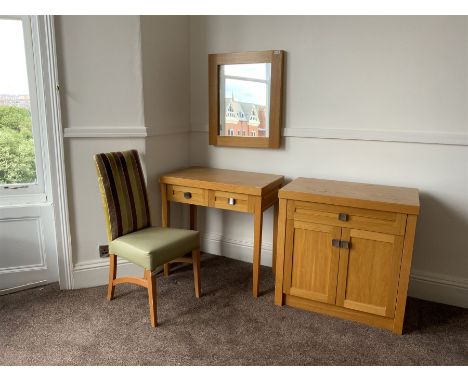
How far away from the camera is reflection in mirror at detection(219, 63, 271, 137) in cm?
277

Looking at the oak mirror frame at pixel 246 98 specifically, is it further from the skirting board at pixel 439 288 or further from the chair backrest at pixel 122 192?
the skirting board at pixel 439 288

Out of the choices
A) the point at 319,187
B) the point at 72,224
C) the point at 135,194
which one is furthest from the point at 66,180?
the point at 319,187

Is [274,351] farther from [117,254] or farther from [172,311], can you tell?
[117,254]

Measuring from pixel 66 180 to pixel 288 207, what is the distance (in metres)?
1.40

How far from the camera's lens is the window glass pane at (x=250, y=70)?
2734 mm

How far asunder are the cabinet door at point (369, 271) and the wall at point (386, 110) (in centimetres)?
55

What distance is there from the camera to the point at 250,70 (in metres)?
2.78

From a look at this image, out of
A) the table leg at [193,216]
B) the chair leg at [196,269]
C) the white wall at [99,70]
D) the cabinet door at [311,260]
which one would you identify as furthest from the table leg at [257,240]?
the white wall at [99,70]

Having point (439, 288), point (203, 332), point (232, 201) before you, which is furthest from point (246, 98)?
point (439, 288)

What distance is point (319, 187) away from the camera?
2377 mm

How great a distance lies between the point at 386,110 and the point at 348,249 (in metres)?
0.94

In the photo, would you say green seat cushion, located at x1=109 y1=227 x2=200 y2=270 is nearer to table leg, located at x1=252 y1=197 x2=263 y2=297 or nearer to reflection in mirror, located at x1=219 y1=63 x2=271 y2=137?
table leg, located at x1=252 y1=197 x2=263 y2=297

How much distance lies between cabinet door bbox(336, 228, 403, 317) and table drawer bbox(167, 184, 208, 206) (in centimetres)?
95

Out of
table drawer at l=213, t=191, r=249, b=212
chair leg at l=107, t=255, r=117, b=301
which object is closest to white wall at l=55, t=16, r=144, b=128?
table drawer at l=213, t=191, r=249, b=212
